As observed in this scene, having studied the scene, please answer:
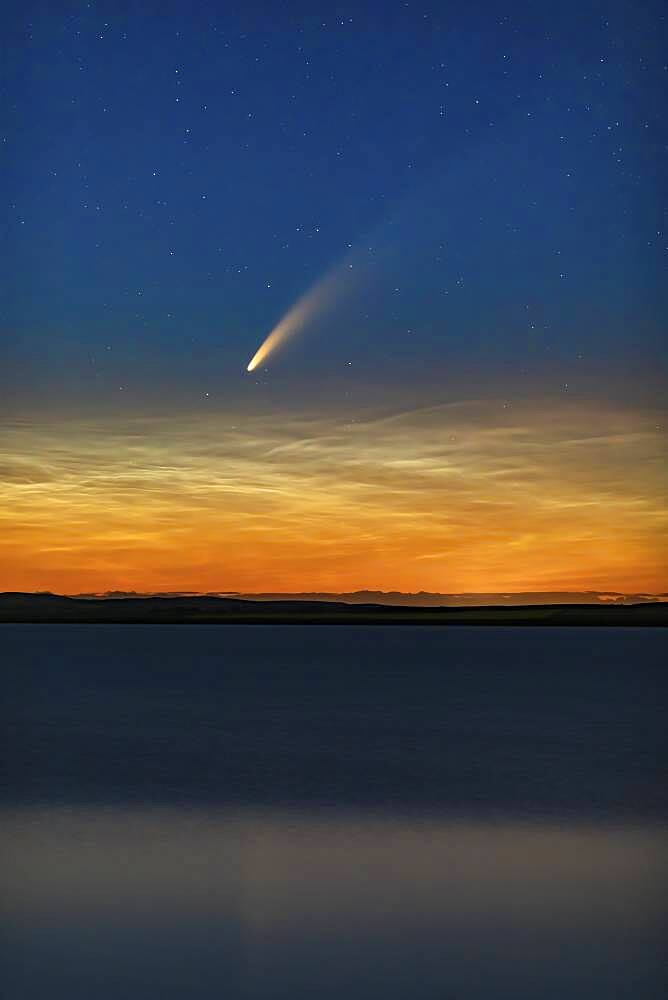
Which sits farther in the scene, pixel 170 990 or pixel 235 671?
pixel 235 671

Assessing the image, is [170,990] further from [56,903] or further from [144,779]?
[144,779]

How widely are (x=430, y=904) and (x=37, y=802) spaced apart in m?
6.00

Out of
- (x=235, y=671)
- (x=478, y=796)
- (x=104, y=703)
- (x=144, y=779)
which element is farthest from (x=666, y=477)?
(x=235, y=671)

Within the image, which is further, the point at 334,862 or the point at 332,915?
the point at 334,862

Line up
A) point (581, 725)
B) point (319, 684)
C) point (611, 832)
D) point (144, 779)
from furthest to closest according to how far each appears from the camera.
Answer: point (319, 684)
point (581, 725)
point (144, 779)
point (611, 832)

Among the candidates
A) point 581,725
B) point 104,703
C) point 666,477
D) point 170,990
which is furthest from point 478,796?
point 104,703

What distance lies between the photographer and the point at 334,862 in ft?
22.5

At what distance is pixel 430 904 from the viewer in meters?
5.56

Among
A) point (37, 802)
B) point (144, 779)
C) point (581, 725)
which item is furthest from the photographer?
point (581, 725)

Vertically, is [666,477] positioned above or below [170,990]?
above

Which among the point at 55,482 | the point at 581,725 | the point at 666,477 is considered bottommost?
the point at 581,725

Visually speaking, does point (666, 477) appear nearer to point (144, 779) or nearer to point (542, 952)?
point (542, 952)

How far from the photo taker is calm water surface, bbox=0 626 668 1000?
14.6 ft

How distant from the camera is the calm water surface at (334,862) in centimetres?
444
